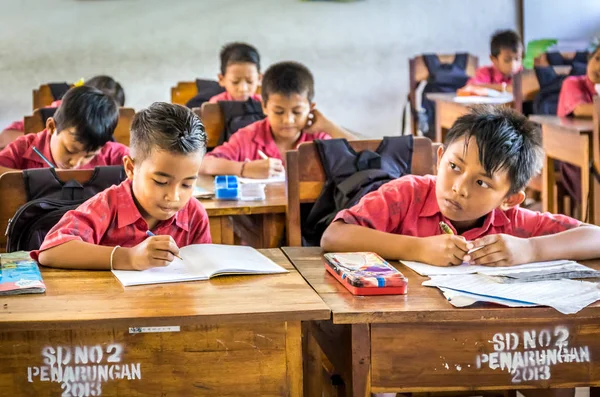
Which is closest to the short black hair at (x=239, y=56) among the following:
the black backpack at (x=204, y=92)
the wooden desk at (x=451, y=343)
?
the black backpack at (x=204, y=92)

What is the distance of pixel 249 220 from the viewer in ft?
9.57

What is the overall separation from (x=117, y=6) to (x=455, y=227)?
596 cm

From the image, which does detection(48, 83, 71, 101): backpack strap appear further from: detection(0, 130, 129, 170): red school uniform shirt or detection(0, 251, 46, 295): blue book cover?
detection(0, 251, 46, 295): blue book cover

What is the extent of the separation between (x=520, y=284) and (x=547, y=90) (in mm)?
3661

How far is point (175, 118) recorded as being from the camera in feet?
7.07

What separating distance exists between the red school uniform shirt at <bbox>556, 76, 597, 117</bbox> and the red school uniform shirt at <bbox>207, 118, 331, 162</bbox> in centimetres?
155

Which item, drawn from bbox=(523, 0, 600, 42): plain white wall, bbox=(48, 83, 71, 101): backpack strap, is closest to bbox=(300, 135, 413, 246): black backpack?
bbox=(48, 83, 71, 101): backpack strap

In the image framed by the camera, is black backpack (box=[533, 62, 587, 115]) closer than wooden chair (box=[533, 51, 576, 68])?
Yes

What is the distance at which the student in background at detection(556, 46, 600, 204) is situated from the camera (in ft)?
15.0

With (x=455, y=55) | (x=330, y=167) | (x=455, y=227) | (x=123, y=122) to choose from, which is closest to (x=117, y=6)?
(x=455, y=55)

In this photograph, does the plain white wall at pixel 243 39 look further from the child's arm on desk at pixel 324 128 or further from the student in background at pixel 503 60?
the child's arm on desk at pixel 324 128

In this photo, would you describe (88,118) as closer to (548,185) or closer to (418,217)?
(418,217)

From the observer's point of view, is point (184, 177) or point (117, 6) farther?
point (117, 6)

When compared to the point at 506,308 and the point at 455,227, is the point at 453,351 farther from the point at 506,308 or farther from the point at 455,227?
the point at 455,227
